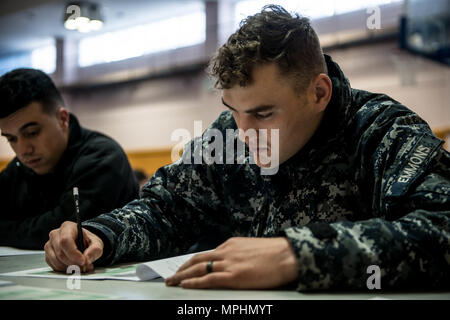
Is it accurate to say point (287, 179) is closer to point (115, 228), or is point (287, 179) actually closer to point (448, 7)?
point (115, 228)

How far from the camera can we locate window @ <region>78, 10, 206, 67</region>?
8102mm

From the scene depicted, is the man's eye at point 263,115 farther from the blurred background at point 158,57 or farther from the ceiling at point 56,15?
the ceiling at point 56,15

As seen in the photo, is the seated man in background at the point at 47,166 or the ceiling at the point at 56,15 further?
the ceiling at the point at 56,15

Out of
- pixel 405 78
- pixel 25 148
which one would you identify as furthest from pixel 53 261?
pixel 405 78

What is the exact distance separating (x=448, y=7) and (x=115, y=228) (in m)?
4.33

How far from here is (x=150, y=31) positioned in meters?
8.49

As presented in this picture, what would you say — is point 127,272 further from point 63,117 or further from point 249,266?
point 63,117

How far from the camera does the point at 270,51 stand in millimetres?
1124

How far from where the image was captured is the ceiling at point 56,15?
757cm

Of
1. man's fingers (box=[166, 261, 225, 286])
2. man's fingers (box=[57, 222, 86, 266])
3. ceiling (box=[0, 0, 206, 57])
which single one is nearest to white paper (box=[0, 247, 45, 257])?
man's fingers (box=[57, 222, 86, 266])

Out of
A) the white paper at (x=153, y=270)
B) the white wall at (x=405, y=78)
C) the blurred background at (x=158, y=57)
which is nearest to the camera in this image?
the white paper at (x=153, y=270)

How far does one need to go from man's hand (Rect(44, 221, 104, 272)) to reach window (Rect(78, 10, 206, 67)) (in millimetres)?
7062

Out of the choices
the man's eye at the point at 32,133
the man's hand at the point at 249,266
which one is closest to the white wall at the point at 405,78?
the man's eye at the point at 32,133

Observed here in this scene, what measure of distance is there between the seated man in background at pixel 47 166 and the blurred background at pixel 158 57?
160 inches
